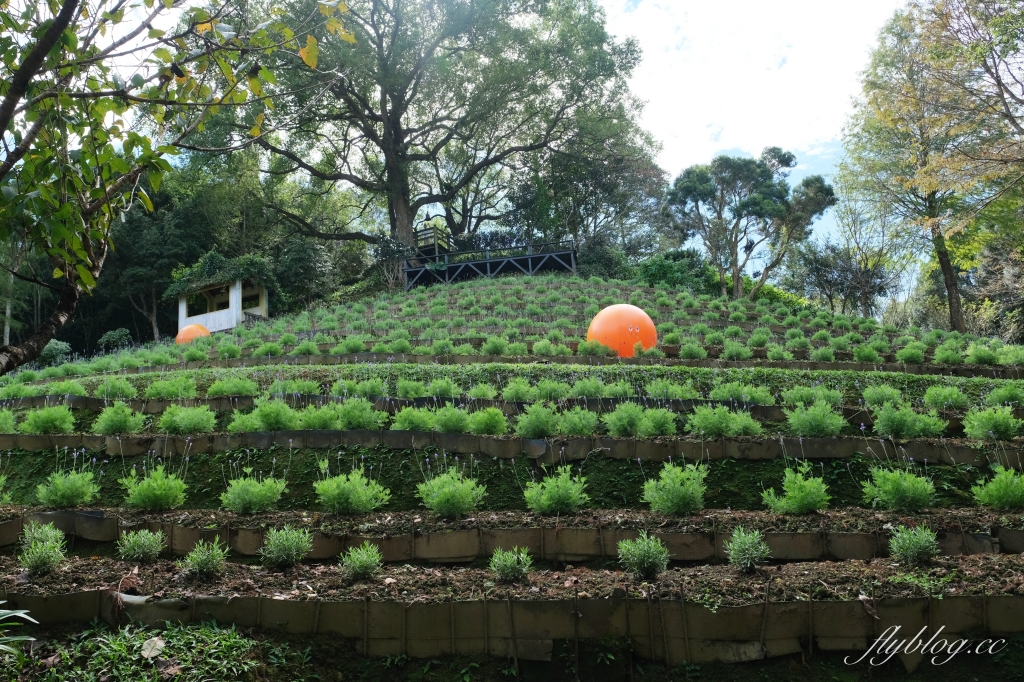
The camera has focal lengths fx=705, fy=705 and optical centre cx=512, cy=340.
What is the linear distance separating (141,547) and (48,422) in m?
3.55

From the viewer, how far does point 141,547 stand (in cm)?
463

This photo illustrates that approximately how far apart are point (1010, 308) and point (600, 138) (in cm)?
1693

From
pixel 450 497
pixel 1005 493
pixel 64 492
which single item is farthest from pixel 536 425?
pixel 64 492

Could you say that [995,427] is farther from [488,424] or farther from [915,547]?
[488,424]

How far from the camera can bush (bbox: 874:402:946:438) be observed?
21.6 feet

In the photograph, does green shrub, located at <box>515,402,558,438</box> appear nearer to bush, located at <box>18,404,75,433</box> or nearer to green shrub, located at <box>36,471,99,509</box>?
green shrub, located at <box>36,471,99,509</box>

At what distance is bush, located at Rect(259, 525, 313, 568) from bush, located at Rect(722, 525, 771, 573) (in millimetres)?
2706

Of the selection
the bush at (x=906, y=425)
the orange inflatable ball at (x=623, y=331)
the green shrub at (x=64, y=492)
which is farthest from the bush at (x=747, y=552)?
the orange inflatable ball at (x=623, y=331)

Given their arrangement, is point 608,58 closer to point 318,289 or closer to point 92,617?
point 318,289

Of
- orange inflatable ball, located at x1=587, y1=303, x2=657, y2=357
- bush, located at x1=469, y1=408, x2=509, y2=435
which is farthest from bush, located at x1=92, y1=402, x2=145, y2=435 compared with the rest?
orange inflatable ball, located at x1=587, y1=303, x2=657, y2=357

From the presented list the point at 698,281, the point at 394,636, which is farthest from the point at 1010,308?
the point at 394,636

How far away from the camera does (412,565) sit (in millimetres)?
4879

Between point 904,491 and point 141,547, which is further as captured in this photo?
point 904,491

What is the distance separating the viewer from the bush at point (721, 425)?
651 cm
